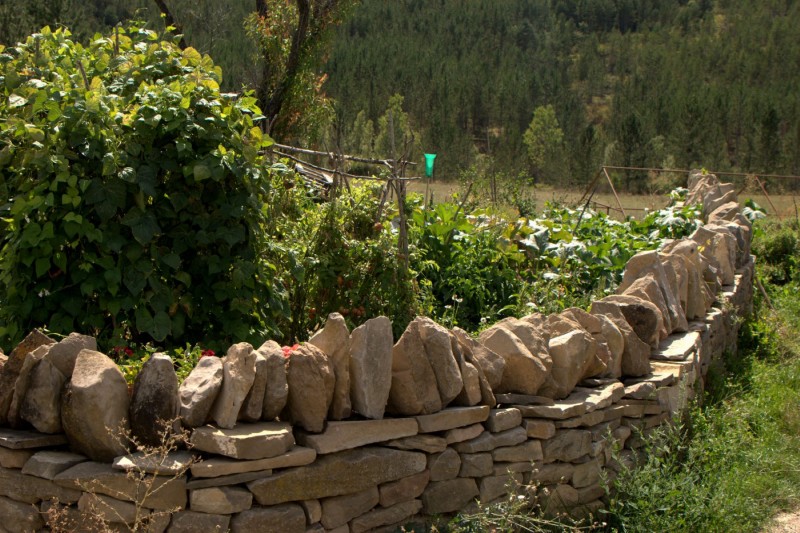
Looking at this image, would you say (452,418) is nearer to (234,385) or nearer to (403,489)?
(403,489)

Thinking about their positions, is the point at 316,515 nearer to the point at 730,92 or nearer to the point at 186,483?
the point at 186,483

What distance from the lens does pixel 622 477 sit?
14.3 ft

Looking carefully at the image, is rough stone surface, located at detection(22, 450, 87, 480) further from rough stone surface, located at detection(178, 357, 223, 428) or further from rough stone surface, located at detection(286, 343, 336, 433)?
rough stone surface, located at detection(286, 343, 336, 433)

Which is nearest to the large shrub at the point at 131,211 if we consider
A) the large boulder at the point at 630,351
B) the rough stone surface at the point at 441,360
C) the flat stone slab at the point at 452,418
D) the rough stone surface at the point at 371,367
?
the rough stone surface at the point at 371,367

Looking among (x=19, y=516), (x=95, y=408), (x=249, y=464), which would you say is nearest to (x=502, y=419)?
(x=249, y=464)

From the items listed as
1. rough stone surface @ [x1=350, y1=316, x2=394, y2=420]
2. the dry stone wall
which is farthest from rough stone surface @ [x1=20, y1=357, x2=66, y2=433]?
rough stone surface @ [x1=350, y1=316, x2=394, y2=420]

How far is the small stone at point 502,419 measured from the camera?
13.0 feet

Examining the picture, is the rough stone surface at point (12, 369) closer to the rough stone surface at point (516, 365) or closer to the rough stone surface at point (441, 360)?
the rough stone surface at point (441, 360)

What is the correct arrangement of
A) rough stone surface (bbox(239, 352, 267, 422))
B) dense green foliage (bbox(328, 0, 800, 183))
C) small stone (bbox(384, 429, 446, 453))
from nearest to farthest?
rough stone surface (bbox(239, 352, 267, 422)), small stone (bbox(384, 429, 446, 453)), dense green foliage (bbox(328, 0, 800, 183))

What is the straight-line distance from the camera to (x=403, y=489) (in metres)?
3.63

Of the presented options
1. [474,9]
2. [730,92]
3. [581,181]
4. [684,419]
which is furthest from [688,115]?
[684,419]

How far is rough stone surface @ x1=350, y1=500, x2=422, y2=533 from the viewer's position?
3501 millimetres

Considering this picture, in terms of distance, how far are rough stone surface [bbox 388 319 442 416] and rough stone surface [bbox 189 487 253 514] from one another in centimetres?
84

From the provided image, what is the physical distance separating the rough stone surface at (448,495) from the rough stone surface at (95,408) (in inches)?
51.5
